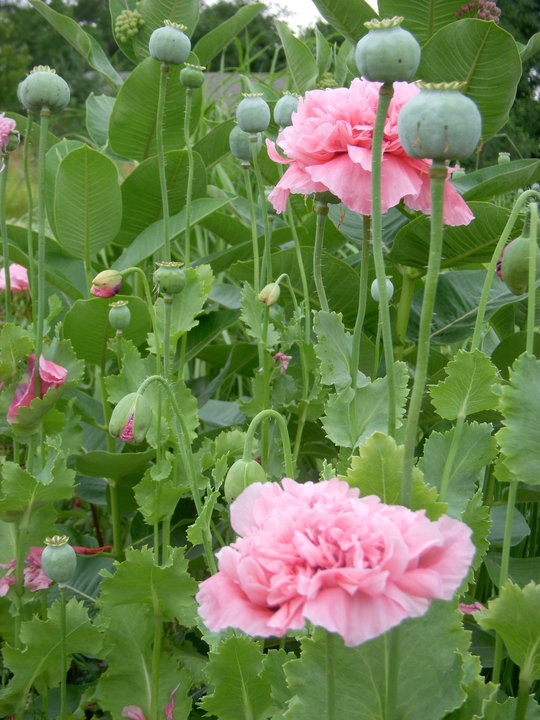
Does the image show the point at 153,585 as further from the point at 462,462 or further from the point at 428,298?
the point at 428,298

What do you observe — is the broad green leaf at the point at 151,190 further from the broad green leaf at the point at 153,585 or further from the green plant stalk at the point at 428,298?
the green plant stalk at the point at 428,298

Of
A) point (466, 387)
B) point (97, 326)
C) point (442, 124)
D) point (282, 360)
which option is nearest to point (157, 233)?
point (97, 326)

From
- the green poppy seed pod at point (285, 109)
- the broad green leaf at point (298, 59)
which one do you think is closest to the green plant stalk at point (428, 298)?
the green poppy seed pod at point (285, 109)

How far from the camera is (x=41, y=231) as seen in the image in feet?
3.01

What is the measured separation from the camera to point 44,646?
106 centimetres

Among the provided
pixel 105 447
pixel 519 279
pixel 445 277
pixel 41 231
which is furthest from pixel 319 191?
pixel 105 447

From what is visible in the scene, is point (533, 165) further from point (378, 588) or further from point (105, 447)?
point (378, 588)

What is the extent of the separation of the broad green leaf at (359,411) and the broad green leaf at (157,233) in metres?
0.55

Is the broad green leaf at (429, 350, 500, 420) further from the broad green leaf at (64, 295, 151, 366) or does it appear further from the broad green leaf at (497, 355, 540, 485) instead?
the broad green leaf at (64, 295, 151, 366)

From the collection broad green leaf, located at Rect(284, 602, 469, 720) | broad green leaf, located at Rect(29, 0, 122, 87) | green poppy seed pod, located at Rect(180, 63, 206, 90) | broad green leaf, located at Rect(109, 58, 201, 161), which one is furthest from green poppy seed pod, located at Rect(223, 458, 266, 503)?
broad green leaf, located at Rect(29, 0, 122, 87)

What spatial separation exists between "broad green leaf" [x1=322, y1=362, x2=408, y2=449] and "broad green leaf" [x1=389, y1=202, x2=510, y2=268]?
0.44 m

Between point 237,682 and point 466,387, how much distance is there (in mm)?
334

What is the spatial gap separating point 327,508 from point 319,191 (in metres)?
0.34

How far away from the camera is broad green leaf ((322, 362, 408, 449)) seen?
880mm
